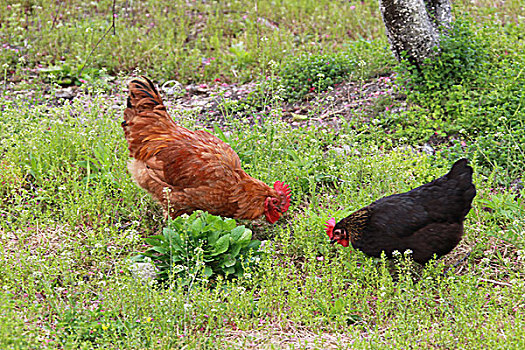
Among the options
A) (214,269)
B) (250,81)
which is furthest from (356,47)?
(214,269)

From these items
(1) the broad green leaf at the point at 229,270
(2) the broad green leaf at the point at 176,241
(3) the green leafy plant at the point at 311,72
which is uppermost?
(3) the green leafy plant at the point at 311,72

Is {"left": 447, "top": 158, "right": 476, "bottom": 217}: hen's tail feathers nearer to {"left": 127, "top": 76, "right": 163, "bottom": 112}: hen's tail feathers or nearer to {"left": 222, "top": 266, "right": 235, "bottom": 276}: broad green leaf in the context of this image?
{"left": 222, "top": 266, "right": 235, "bottom": 276}: broad green leaf

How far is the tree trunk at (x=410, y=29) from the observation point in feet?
22.5

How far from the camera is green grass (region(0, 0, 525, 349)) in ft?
12.8

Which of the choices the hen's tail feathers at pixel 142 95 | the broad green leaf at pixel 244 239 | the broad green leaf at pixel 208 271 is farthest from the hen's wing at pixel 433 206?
the hen's tail feathers at pixel 142 95

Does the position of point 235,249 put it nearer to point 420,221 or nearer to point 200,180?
point 200,180

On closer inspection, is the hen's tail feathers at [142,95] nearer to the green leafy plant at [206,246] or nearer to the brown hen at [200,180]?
the brown hen at [200,180]

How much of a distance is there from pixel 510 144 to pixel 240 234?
126 inches

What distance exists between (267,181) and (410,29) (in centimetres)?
291

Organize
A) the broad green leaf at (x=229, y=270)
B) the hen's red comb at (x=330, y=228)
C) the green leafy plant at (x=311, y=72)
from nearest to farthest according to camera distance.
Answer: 1. the broad green leaf at (x=229, y=270)
2. the hen's red comb at (x=330, y=228)
3. the green leafy plant at (x=311, y=72)

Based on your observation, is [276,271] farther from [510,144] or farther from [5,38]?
[5,38]

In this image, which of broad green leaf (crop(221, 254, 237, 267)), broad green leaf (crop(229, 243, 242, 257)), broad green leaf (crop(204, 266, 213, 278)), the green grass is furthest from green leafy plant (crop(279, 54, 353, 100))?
broad green leaf (crop(204, 266, 213, 278))

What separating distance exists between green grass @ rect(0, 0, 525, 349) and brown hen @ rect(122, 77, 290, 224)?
0.35m

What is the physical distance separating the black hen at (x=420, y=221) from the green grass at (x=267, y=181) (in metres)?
0.19
